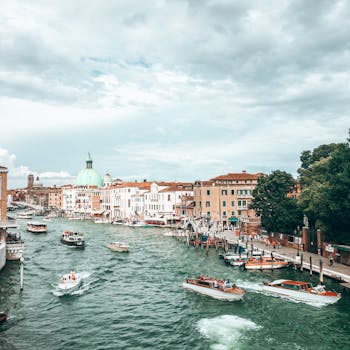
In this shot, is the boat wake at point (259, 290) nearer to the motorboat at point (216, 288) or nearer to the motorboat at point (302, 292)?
the motorboat at point (302, 292)

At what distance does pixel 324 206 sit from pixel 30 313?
2818 centimetres

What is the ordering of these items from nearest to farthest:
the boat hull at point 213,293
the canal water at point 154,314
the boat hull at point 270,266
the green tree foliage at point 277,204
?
the canal water at point 154,314 → the boat hull at point 213,293 → the boat hull at point 270,266 → the green tree foliage at point 277,204

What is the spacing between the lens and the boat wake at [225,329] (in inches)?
814

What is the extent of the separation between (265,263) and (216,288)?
11.5 m

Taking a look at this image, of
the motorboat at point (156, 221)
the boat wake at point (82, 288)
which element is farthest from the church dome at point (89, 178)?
the boat wake at point (82, 288)

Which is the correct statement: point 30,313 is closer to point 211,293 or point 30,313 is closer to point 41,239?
point 211,293

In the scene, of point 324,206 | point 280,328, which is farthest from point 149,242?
point 280,328

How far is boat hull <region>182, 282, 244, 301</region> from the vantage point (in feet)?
94.2

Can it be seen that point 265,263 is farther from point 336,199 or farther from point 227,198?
point 227,198

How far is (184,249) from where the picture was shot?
56.0 m

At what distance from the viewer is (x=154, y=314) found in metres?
26.3

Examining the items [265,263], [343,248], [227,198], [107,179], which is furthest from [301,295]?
[107,179]

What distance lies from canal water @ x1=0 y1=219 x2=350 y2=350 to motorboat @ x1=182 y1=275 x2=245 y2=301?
0.55m

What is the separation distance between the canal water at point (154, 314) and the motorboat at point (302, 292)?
2.64 ft
